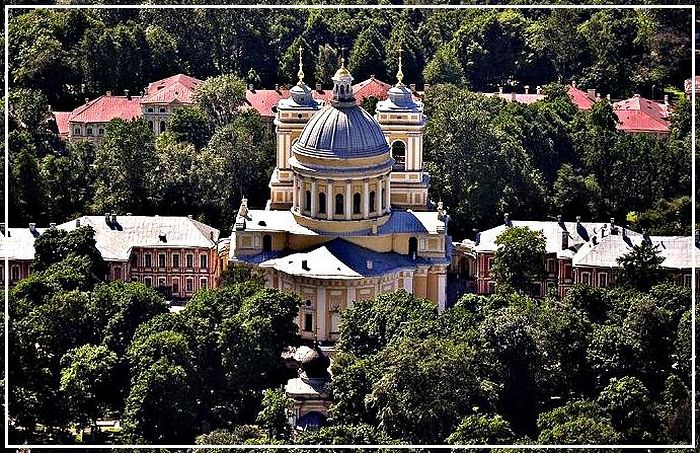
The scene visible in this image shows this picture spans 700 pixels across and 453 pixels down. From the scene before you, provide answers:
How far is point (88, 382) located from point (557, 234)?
11.3 m

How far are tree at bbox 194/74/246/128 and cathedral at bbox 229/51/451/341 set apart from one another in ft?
28.9

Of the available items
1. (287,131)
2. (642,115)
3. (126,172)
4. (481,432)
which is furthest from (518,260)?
(642,115)

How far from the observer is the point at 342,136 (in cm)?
4369

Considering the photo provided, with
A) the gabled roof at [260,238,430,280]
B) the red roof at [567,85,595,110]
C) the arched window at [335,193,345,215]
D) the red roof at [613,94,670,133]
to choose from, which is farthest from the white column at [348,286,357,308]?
the red roof at [567,85,595,110]

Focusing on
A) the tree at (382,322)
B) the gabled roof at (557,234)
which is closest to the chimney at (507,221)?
the gabled roof at (557,234)

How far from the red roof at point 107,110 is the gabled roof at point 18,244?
395 inches

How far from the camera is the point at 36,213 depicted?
47.8m

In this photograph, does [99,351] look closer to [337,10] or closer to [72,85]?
[72,85]

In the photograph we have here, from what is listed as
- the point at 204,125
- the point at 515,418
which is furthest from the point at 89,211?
the point at 515,418

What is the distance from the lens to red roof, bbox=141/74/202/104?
5659 cm

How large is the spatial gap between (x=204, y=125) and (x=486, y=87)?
1192cm

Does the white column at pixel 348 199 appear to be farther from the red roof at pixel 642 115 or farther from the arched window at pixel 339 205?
the red roof at pixel 642 115

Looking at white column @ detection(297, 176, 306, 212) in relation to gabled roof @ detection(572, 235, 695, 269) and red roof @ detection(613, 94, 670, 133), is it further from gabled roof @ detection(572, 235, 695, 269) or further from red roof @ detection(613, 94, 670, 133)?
red roof @ detection(613, 94, 670, 133)

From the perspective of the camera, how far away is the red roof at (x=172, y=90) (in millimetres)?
56594
